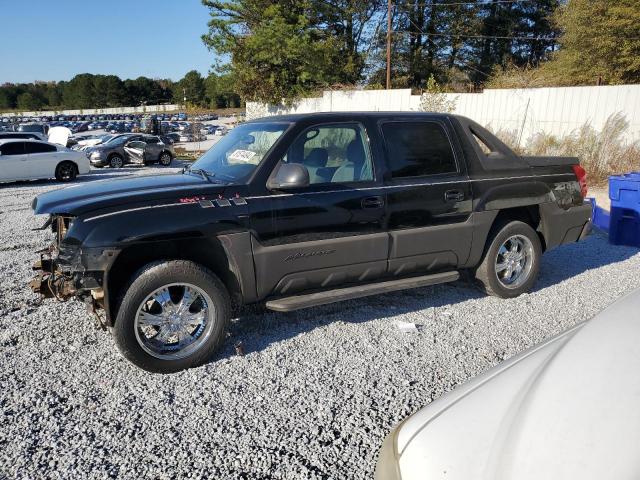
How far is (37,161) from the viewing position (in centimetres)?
1633

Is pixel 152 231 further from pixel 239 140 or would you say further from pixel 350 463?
pixel 350 463

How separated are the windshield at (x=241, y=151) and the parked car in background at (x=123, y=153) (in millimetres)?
18756

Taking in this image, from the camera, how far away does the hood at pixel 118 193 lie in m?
3.58

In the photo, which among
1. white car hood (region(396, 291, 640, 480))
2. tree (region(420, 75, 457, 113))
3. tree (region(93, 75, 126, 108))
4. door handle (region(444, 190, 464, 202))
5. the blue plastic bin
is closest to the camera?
white car hood (region(396, 291, 640, 480))

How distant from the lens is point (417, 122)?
473cm

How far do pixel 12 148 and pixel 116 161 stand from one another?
6.21 meters

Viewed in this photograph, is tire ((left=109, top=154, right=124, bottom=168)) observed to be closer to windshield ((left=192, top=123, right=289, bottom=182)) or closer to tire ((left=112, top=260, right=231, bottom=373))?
windshield ((left=192, top=123, right=289, bottom=182))

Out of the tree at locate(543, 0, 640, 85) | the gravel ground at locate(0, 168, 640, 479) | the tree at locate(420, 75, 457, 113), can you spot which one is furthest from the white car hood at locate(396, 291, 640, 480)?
the tree at locate(543, 0, 640, 85)

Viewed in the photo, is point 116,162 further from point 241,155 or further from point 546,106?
point 241,155

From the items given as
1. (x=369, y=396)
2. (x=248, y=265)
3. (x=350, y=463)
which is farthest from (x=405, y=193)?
(x=350, y=463)

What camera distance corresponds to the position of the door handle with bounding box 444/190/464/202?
4673 millimetres

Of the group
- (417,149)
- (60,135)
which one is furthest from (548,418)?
(60,135)

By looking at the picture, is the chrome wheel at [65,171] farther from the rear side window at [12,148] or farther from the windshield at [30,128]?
the windshield at [30,128]

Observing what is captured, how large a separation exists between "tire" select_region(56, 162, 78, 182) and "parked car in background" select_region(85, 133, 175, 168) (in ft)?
15.1
